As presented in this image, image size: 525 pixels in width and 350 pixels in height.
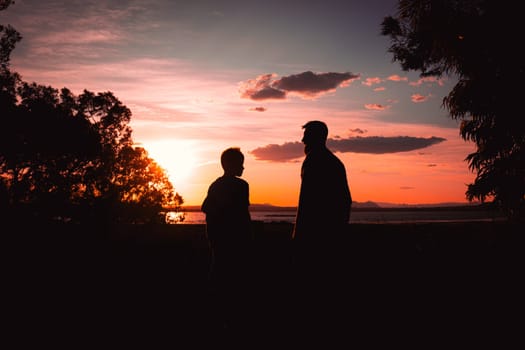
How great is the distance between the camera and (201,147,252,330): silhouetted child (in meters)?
4.73

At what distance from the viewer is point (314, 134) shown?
387cm

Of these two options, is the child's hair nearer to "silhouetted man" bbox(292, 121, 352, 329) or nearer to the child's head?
the child's head

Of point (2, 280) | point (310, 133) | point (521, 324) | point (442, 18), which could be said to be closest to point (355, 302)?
point (521, 324)

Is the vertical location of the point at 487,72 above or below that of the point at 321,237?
above

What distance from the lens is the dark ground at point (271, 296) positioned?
4.70m

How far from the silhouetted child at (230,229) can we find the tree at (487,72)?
37.7 ft

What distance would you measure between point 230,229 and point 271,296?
310 cm

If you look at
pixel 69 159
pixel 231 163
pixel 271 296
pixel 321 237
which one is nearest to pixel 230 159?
pixel 231 163

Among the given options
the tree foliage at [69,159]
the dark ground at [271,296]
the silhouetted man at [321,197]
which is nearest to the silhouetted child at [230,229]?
the dark ground at [271,296]

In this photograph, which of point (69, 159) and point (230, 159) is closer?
point (230, 159)

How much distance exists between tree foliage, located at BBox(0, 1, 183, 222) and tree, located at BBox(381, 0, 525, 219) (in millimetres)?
21693

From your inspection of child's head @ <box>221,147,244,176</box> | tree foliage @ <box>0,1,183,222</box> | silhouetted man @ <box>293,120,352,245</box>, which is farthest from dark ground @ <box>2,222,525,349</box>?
tree foliage @ <box>0,1,183,222</box>

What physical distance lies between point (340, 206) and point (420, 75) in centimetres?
1599

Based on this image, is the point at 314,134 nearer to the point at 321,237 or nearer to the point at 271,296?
the point at 321,237
